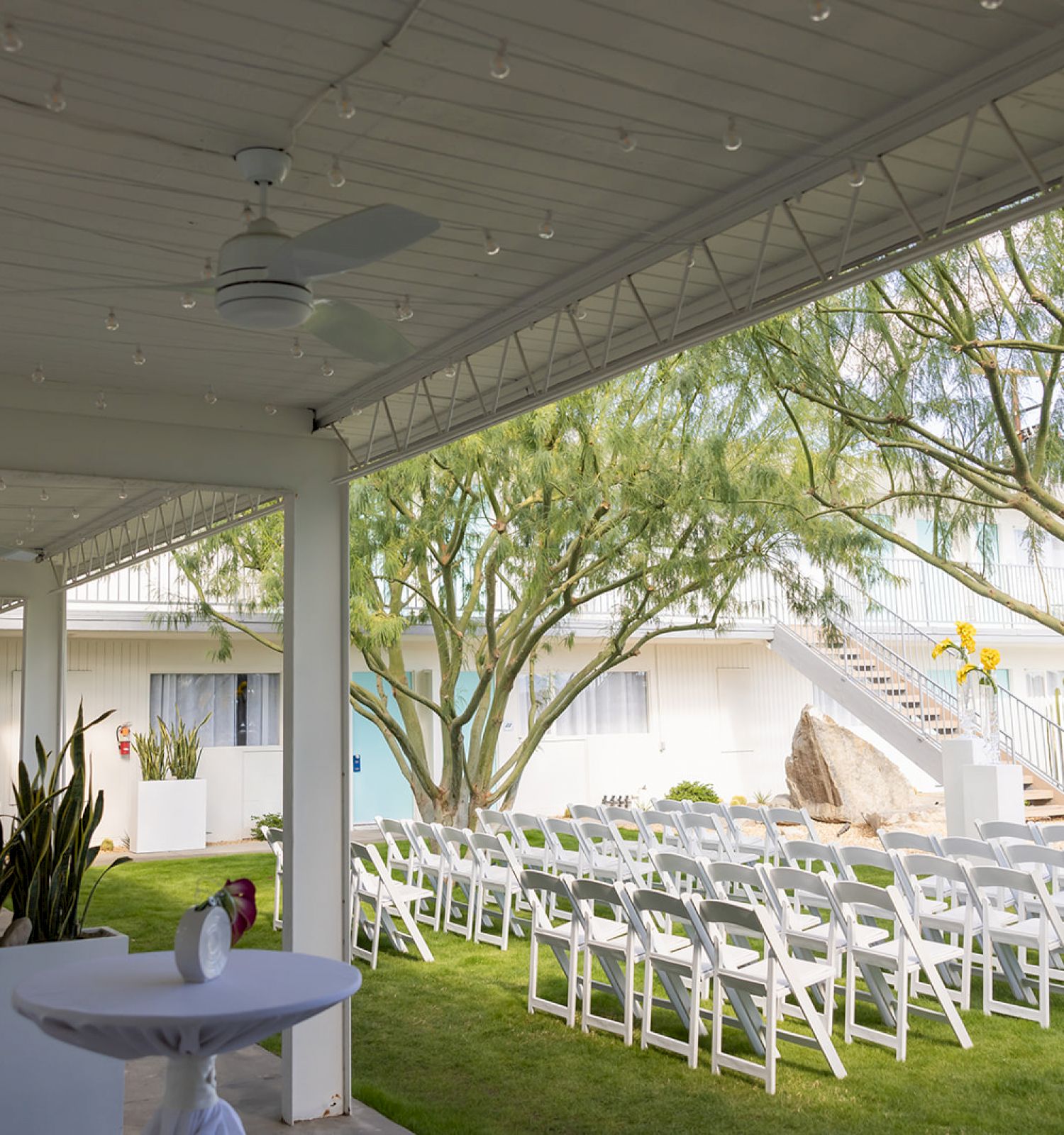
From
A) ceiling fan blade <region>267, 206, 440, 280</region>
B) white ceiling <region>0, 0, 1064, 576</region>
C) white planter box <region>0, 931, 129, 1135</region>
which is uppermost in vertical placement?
white ceiling <region>0, 0, 1064, 576</region>

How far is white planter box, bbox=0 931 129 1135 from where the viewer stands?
16.0 feet

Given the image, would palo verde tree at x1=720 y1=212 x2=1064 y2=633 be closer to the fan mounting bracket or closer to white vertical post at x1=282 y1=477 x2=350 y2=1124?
white vertical post at x1=282 y1=477 x2=350 y2=1124

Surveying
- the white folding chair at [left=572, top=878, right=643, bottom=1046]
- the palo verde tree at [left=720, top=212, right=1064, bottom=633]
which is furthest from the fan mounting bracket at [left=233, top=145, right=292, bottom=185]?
the palo verde tree at [left=720, top=212, right=1064, bottom=633]

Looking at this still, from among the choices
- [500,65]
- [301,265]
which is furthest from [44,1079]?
[500,65]

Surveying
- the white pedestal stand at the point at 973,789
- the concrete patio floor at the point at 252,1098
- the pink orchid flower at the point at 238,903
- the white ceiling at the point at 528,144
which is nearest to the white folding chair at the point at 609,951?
the concrete patio floor at the point at 252,1098

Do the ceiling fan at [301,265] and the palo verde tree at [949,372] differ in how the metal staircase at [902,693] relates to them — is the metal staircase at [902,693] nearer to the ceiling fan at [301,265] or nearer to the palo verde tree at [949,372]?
the palo verde tree at [949,372]

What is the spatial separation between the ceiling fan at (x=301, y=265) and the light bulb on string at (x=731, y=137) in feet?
2.98

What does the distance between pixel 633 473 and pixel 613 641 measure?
227 cm

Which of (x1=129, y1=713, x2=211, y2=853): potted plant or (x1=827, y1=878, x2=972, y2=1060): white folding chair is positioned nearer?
(x1=827, y1=878, x2=972, y2=1060): white folding chair

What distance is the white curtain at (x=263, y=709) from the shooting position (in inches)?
700

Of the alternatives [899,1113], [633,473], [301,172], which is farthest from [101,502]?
[899,1113]

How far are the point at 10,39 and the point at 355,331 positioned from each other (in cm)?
121

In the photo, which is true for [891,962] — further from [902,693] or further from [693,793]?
[693,793]

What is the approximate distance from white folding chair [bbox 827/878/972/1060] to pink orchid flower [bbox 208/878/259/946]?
3252 millimetres
